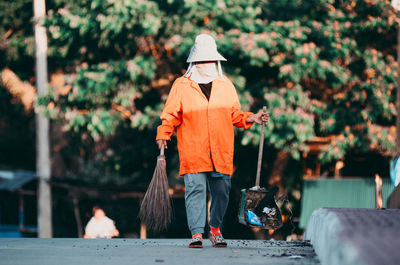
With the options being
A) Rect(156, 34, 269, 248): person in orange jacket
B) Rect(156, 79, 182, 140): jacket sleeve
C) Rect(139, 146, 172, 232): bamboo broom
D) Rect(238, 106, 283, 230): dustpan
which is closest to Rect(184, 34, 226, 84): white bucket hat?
Rect(156, 34, 269, 248): person in orange jacket

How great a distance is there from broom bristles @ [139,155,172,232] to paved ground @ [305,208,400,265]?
1378 mm

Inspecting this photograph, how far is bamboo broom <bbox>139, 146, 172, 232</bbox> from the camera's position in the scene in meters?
6.55

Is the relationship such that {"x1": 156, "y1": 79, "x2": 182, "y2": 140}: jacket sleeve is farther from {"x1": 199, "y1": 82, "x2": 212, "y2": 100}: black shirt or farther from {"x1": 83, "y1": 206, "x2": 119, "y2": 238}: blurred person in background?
{"x1": 83, "y1": 206, "x2": 119, "y2": 238}: blurred person in background

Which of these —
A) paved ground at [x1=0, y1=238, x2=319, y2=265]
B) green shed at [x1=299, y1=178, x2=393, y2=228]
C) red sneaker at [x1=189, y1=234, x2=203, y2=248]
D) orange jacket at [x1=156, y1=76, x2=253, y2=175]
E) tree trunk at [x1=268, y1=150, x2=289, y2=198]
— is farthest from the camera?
green shed at [x1=299, y1=178, x2=393, y2=228]

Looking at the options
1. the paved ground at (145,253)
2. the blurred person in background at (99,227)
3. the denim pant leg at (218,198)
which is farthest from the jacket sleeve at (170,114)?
the blurred person in background at (99,227)

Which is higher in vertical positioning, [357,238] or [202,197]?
[202,197]

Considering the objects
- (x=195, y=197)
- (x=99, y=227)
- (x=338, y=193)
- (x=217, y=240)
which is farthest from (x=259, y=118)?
(x=338, y=193)

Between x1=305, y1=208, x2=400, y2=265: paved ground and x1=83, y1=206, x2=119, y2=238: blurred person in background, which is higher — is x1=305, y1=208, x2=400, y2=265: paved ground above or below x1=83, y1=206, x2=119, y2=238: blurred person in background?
above

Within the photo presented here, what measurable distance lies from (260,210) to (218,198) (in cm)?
46

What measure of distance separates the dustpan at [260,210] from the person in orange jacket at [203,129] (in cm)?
30

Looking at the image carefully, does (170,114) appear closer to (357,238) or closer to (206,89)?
(206,89)

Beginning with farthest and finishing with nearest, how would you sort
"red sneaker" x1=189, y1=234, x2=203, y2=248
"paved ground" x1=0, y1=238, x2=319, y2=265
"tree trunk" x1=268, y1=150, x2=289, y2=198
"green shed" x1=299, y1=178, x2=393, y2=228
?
"green shed" x1=299, y1=178, x2=393, y2=228 < "tree trunk" x1=268, y1=150, x2=289, y2=198 < "red sneaker" x1=189, y1=234, x2=203, y2=248 < "paved ground" x1=0, y1=238, x2=319, y2=265

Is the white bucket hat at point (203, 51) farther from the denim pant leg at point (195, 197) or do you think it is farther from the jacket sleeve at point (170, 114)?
the denim pant leg at point (195, 197)

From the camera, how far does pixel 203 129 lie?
6.38m
